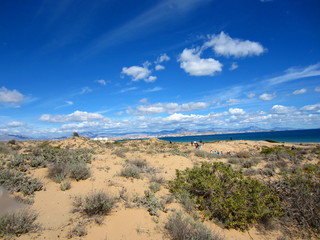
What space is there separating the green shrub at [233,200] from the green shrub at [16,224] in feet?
14.7

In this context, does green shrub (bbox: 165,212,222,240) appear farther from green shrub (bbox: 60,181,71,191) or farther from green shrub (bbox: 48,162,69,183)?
green shrub (bbox: 48,162,69,183)

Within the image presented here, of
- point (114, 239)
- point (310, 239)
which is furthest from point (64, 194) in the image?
point (310, 239)

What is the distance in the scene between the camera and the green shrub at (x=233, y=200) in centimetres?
509

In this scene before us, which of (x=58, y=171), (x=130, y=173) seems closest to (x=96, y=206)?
(x=130, y=173)

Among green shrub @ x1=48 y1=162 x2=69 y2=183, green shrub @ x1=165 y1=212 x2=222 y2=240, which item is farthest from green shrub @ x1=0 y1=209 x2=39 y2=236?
green shrub @ x1=48 y1=162 x2=69 y2=183

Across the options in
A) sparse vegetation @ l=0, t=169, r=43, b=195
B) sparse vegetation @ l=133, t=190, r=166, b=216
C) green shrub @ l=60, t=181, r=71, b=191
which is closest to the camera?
sparse vegetation @ l=133, t=190, r=166, b=216

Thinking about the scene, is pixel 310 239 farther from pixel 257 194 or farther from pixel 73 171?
pixel 73 171

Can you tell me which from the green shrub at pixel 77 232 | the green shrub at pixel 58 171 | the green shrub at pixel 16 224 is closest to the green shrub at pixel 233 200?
the green shrub at pixel 77 232

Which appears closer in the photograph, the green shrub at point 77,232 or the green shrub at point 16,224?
the green shrub at point 16,224

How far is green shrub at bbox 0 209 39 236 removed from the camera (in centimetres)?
387

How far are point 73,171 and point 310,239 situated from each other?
8.31 metres

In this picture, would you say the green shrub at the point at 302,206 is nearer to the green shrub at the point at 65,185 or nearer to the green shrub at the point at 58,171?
the green shrub at the point at 65,185

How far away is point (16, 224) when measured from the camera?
3.98 metres

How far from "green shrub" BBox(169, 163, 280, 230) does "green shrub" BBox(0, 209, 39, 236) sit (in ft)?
14.7
